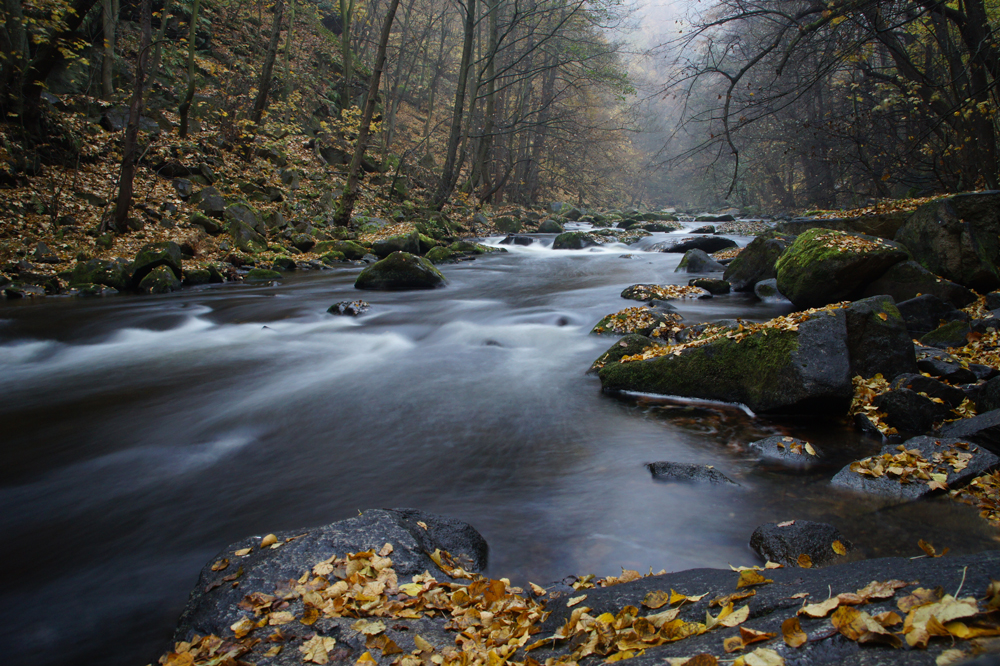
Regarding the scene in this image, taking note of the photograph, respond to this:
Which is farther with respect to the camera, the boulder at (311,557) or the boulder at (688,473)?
the boulder at (688,473)

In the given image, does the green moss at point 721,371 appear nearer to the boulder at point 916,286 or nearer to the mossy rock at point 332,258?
the boulder at point 916,286

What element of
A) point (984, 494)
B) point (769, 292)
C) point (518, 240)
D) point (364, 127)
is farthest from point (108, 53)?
point (984, 494)

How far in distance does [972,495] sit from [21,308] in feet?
44.4

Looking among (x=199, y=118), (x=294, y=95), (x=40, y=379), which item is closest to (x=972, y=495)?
(x=40, y=379)

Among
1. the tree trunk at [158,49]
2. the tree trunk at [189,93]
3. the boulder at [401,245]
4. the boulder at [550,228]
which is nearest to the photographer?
the tree trunk at [189,93]

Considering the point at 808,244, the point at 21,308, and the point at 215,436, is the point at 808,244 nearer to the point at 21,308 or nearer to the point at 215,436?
the point at 215,436

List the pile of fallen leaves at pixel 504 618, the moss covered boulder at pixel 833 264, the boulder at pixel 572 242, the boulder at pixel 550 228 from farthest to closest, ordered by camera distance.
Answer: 1. the boulder at pixel 550 228
2. the boulder at pixel 572 242
3. the moss covered boulder at pixel 833 264
4. the pile of fallen leaves at pixel 504 618

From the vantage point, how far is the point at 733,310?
10.5m

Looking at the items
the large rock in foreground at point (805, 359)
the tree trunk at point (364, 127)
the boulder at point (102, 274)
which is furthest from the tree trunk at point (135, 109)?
the large rock in foreground at point (805, 359)

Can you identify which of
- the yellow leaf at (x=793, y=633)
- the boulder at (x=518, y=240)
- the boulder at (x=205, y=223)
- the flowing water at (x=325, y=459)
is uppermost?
the boulder at (x=518, y=240)

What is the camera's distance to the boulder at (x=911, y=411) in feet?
16.3

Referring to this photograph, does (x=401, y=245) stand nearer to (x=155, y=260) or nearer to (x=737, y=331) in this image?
(x=155, y=260)

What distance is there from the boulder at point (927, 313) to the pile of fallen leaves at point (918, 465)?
443 cm

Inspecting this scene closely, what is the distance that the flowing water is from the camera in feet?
11.6
